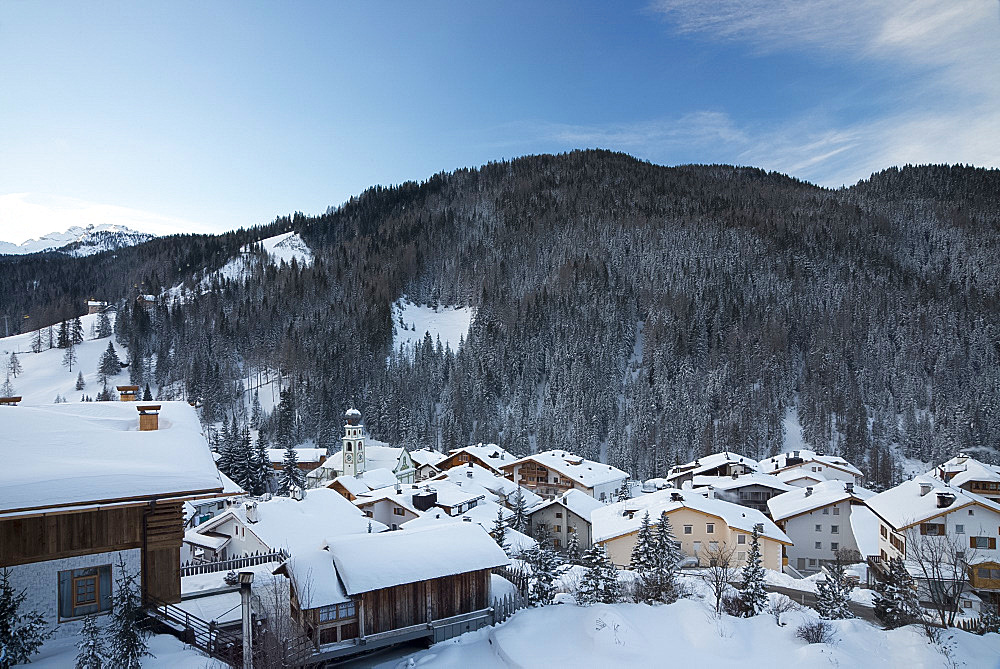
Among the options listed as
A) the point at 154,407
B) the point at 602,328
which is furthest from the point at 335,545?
the point at 602,328

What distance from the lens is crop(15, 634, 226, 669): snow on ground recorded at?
10047 millimetres

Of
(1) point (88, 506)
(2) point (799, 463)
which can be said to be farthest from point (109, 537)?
(2) point (799, 463)

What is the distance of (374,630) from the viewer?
1540cm

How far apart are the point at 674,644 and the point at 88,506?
13.9 metres

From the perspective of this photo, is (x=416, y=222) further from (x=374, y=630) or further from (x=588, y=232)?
(x=374, y=630)

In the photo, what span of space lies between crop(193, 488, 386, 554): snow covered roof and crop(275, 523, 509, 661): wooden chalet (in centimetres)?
1060

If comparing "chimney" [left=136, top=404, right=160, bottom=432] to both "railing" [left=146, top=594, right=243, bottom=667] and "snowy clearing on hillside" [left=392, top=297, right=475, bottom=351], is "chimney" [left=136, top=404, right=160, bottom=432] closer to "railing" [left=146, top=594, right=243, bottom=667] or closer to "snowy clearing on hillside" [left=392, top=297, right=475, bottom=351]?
"railing" [left=146, top=594, right=243, bottom=667]

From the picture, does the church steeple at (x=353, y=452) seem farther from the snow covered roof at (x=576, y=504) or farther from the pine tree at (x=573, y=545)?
the pine tree at (x=573, y=545)

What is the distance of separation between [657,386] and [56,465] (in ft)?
318

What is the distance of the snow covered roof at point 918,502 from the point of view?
32.0 meters

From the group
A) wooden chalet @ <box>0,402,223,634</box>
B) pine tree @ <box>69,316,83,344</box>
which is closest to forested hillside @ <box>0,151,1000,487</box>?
pine tree @ <box>69,316,83,344</box>

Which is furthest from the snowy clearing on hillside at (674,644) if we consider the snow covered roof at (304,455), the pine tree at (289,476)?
the snow covered roof at (304,455)

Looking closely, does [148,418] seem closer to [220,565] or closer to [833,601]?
[220,565]

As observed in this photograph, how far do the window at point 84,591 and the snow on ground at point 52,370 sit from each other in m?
108
